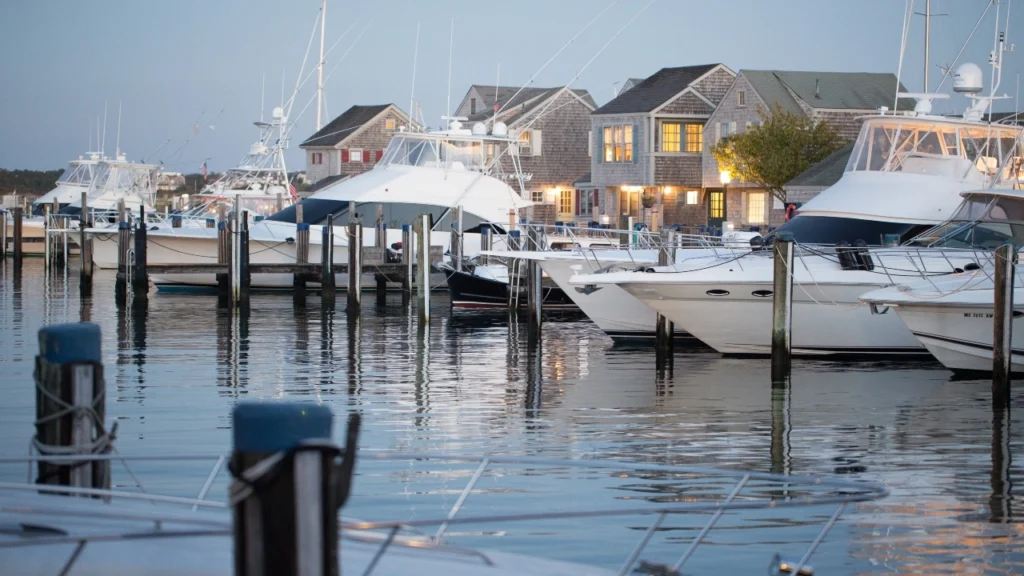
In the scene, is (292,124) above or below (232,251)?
above

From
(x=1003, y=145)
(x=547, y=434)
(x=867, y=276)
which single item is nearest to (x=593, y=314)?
(x=867, y=276)

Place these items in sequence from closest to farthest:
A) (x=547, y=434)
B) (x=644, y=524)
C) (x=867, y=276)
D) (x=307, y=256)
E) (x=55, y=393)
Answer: (x=55, y=393)
(x=644, y=524)
(x=547, y=434)
(x=867, y=276)
(x=307, y=256)

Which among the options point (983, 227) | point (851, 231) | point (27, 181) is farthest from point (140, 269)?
point (27, 181)

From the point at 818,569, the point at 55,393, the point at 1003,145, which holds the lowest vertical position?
the point at 818,569

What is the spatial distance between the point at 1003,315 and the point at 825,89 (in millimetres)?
38529

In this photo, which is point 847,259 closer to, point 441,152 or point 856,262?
point 856,262

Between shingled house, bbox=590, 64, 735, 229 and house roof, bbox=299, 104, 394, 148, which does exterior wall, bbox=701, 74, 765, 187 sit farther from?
house roof, bbox=299, 104, 394, 148

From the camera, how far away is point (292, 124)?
43.8 m

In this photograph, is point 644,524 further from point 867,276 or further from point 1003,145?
point 1003,145

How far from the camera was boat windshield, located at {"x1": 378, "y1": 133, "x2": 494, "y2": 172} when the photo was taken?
34188 millimetres

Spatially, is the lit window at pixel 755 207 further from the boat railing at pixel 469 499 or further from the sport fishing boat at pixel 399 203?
the boat railing at pixel 469 499

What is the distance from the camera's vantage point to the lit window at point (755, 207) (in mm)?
49834

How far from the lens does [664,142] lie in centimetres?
5256

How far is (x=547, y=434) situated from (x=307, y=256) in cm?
1962
